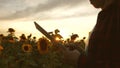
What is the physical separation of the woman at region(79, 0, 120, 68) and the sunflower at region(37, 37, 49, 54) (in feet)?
14.9

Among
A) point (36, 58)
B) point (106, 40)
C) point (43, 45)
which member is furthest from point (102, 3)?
point (36, 58)

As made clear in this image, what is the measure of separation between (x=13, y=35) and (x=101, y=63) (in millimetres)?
8166

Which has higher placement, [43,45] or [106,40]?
[43,45]

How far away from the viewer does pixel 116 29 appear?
343 centimetres

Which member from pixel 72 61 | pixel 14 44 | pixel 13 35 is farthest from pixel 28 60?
pixel 72 61

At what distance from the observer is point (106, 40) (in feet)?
11.2

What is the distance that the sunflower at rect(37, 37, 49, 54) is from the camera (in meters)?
8.06

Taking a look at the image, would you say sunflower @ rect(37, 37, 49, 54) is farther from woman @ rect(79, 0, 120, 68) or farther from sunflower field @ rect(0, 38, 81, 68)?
woman @ rect(79, 0, 120, 68)

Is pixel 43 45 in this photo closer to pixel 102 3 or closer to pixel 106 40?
pixel 102 3

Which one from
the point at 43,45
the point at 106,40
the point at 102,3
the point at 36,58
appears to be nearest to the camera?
the point at 106,40

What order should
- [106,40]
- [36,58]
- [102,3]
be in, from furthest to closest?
[36,58]
[102,3]
[106,40]

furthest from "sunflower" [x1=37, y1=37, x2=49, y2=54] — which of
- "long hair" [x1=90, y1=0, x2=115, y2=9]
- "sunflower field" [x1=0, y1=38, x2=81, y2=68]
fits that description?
"long hair" [x1=90, y1=0, x2=115, y2=9]

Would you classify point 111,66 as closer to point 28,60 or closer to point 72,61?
point 72,61

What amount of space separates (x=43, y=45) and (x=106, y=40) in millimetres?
4795
